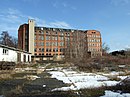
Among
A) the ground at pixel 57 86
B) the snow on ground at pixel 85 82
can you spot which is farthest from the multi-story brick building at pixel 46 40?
the ground at pixel 57 86

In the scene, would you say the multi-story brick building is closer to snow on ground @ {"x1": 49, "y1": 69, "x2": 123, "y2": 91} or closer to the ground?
snow on ground @ {"x1": 49, "y1": 69, "x2": 123, "y2": 91}

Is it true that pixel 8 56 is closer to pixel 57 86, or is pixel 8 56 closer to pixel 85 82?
pixel 85 82

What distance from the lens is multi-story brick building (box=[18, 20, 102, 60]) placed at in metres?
91.6

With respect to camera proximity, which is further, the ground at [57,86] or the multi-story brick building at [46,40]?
the multi-story brick building at [46,40]

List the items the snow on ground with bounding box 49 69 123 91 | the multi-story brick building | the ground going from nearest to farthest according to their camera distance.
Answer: the ground < the snow on ground with bounding box 49 69 123 91 < the multi-story brick building

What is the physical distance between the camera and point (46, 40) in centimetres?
10050

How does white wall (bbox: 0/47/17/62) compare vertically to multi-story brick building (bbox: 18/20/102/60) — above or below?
below

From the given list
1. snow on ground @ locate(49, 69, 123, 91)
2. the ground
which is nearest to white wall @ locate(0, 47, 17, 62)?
the ground

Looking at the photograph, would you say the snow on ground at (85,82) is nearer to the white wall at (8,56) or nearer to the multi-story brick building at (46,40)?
the white wall at (8,56)

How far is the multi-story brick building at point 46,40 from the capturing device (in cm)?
9162

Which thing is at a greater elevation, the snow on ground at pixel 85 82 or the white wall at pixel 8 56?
the white wall at pixel 8 56

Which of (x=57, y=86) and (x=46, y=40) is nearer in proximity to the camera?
(x=57, y=86)

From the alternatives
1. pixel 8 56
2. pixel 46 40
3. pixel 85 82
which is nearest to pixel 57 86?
pixel 85 82

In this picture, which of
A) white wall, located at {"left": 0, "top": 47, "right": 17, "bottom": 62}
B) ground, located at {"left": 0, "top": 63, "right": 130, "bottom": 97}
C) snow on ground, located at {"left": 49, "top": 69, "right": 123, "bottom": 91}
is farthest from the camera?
white wall, located at {"left": 0, "top": 47, "right": 17, "bottom": 62}
